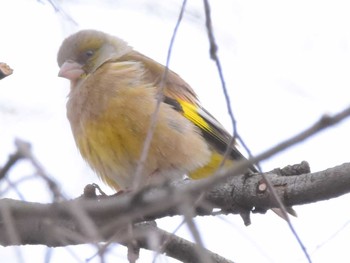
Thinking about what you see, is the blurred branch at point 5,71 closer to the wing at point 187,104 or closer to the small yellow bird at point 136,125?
the small yellow bird at point 136,125

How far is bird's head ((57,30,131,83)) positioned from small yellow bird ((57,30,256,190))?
19 millimetres

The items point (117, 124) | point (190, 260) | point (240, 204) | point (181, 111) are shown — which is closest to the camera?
point (240, 204)

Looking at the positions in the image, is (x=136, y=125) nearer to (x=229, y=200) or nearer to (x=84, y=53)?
(x=84, y=53)

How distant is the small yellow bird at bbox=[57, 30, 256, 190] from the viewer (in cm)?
527

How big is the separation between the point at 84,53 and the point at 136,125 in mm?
1279

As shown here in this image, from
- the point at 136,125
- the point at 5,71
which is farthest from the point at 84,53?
the point at 5,71

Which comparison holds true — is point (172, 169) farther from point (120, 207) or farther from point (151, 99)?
point (120, 207)

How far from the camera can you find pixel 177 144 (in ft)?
17.6

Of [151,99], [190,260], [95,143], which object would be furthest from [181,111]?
[190,260]

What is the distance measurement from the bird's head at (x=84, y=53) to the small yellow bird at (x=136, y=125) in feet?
0.06

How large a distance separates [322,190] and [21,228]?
1.66m

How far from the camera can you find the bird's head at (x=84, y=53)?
19.9ft

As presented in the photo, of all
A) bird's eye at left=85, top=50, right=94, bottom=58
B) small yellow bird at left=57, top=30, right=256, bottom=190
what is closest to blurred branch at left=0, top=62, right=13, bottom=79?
small yellow bird at left=57, top=30, right=256, bottom=190

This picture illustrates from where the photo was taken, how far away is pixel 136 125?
5238 millimetres
